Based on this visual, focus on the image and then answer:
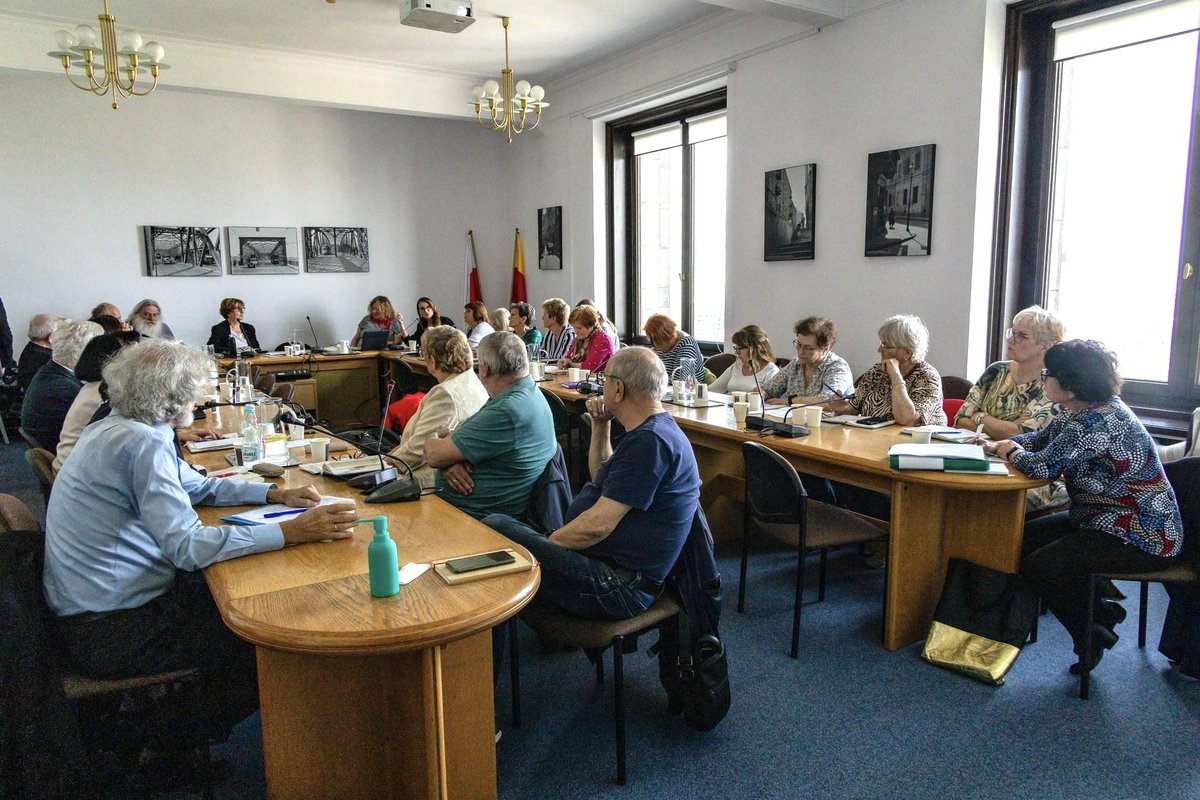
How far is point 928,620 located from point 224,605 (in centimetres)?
245

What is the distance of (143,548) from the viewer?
1.83 m

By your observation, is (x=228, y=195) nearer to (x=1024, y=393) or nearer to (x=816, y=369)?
(x=816, y=369)

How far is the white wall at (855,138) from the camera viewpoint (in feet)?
14.6

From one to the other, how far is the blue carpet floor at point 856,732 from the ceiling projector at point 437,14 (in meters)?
4.39

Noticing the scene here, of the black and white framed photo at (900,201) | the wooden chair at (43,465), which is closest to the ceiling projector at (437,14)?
the black and white framed photo at (900,201)

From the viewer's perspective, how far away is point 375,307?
8266 millimetres

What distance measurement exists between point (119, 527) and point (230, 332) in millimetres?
6361

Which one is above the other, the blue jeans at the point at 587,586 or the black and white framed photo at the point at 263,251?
the black and white framed photo at the point at 263,251

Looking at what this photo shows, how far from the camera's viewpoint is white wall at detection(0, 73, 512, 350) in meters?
7.14

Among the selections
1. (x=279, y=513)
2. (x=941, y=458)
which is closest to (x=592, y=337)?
(x=941, y=458)

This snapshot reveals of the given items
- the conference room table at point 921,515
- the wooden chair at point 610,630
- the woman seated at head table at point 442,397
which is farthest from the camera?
the woman seated at head table at point 442,397

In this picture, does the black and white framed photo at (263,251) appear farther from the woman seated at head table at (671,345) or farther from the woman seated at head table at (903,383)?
the woman seated at head table at (903,383)

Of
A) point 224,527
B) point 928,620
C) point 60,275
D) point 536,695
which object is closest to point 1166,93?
point 928,620

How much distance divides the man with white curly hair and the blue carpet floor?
1.62ft
